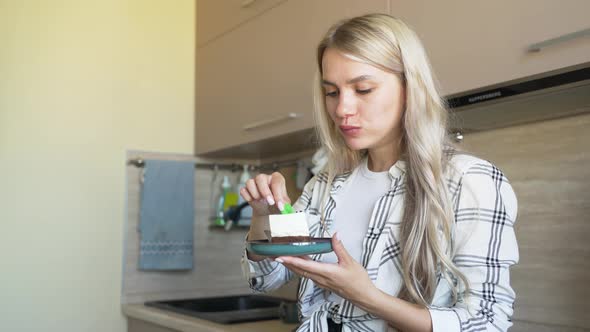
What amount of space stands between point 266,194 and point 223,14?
1286 mm

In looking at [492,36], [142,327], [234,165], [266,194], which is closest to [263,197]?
[266,194]

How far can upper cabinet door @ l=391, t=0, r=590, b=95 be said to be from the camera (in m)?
1.11

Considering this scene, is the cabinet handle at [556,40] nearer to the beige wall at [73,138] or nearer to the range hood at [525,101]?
the range hood at [525,101]

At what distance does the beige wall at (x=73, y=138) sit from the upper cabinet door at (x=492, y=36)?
3.82 feet

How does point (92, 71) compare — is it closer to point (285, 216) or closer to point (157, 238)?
point (157, 238)

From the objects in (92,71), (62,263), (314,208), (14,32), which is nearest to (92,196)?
(62,263)

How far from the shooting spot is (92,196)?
219 cm

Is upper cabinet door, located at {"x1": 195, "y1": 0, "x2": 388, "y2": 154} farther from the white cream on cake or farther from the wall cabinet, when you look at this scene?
the white cream on cake

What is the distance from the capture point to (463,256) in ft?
2.98

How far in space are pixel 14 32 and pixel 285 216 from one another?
1519mm

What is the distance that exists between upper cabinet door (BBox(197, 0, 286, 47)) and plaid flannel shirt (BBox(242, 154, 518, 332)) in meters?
1.07

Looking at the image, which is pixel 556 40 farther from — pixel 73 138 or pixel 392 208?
pixel 73 138

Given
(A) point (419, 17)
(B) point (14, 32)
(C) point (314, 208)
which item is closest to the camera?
(C) point (314, 208)

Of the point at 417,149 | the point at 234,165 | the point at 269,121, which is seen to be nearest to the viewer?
the point at 417,149
